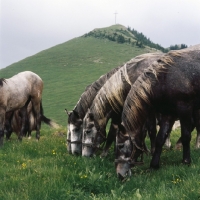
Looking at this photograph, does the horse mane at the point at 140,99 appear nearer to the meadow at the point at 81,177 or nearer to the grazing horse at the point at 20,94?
the meadow at the point at 81,177

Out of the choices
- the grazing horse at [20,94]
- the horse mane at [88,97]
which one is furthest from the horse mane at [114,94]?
the grazing horse at [20,94]

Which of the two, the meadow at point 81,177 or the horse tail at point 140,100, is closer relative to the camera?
the meadow at point 81,177

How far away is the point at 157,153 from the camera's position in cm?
618

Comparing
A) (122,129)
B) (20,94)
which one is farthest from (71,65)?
(122,129)

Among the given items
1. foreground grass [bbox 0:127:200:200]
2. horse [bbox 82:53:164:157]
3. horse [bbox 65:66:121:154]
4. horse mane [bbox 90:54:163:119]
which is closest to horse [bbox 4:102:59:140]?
horse [bbox 65:66:121:154]

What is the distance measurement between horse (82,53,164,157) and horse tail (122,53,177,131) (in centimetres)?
90

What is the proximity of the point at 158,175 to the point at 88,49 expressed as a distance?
8375 cm

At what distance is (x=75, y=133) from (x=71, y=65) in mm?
66118

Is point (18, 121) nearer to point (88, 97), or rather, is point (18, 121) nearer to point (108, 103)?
point (88, 97)

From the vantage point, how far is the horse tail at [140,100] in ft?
19.4

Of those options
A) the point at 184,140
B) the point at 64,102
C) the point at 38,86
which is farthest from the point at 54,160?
the point at 64,102

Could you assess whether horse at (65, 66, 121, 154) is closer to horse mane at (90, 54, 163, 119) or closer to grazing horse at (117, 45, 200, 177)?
horse mane at (90, 54, 163, 119)

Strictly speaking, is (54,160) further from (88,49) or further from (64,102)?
(88,49)

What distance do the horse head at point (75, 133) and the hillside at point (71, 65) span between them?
80.0 ft
